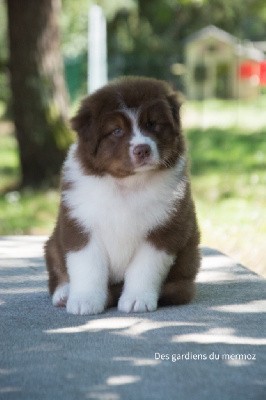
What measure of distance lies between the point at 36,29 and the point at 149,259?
7.01 m

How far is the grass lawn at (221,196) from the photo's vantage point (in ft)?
26.9

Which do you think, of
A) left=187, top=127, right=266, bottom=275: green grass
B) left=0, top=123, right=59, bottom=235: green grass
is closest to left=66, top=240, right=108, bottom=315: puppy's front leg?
left=187, top=127, right=266, bottom=275: green grass

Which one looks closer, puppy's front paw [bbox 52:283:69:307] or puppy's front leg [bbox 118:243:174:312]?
puppy's front leg [bbox 118:243:174:312]

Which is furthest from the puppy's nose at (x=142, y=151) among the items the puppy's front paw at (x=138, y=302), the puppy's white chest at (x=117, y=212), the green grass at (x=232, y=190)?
the green grass at (x=232, y=190)

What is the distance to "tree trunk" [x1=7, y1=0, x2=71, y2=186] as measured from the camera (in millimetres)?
10719

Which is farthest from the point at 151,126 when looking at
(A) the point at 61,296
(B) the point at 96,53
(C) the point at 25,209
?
(B) the point at 96,53

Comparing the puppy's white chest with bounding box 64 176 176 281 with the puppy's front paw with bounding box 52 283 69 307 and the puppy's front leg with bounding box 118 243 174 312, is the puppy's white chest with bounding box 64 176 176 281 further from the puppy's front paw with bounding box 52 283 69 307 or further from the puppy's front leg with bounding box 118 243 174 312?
the puppy's front paw with bounding box 52 283 69 307

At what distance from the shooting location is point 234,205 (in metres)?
9.86

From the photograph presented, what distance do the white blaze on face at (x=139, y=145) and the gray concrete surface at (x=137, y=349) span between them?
0.78 meters

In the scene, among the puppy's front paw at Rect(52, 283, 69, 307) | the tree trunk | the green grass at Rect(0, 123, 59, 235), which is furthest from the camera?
the tree trunk

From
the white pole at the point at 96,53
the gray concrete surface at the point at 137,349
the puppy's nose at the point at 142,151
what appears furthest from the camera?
the white pole at the point at 96,53

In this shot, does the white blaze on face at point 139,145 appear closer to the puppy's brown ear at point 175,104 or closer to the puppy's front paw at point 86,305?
the puppy's brown ear at point 175,104

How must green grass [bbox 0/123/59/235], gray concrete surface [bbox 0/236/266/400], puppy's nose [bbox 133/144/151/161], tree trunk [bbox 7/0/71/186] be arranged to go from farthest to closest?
1. tree trunk [bbox 7/0/71/186]
2. green grass [bbox 0/123/59/235]
3. puppy's nose [bbox 133/144/151/161]
4. gray concrete surface [bbox 0/236/266/400]

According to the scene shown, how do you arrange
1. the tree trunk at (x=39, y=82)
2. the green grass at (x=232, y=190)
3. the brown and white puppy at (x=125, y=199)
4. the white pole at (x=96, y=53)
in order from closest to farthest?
the brown and white puppy at (x=125, y=199) < the green grass at (x=232, y=190) < the tree trunk at (x=39, y=82) < the white pole at (x=96, y=53)
